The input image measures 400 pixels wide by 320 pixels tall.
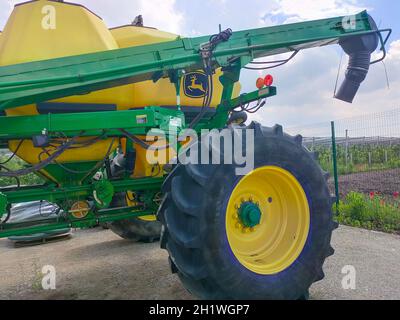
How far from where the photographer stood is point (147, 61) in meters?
3.02

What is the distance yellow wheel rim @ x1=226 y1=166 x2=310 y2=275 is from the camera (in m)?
2.98

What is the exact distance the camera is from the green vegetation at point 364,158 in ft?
48.9

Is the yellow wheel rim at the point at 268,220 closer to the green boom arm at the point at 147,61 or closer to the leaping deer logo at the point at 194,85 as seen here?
the green boom arm at the point at 147,61

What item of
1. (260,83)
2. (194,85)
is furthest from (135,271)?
(260,83)

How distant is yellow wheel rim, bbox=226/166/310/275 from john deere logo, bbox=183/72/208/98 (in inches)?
52.1

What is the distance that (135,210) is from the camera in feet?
12.8

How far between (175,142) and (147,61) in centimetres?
70
